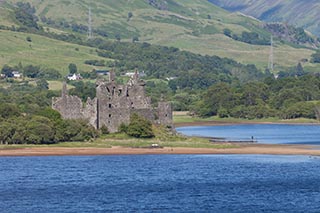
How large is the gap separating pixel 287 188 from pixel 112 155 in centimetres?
2726

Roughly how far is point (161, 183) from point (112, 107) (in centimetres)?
2750

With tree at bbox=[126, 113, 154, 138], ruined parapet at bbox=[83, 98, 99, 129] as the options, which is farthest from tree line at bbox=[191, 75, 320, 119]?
ruined parapet at bbox=[83, 98, 99, 129]

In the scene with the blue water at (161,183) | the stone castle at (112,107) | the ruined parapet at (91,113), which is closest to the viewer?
the blue water at (161,183)

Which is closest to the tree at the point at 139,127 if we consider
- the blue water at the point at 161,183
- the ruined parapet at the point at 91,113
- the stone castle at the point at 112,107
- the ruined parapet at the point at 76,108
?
the stone castle at the point at 112,107

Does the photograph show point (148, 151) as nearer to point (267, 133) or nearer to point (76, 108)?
point (76, 108)

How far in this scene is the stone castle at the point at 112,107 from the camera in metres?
106

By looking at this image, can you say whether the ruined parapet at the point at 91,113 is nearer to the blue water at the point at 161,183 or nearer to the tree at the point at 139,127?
Answer: the tree at the point at 139,127

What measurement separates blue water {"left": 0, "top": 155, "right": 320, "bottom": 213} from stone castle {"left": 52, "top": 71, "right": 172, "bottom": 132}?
305 inches

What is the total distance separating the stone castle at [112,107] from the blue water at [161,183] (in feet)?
25.4

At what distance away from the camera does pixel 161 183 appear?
260ft

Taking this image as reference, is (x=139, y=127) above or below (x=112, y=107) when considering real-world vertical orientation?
below

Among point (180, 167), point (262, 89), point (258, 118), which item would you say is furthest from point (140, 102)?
point (262, 89)

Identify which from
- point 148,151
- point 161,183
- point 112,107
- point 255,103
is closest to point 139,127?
point 112,107

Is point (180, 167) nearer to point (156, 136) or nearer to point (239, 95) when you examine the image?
point (156, 136)
